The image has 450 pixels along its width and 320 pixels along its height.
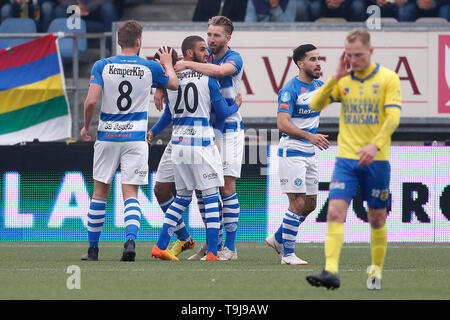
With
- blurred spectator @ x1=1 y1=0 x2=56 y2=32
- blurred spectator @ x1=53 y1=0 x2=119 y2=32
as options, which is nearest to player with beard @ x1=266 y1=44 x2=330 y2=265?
blurred spectator @ x1=53 y1=0 x2=119 y2=32

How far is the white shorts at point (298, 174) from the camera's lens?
33.0ft

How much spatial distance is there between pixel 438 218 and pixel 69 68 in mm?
6139

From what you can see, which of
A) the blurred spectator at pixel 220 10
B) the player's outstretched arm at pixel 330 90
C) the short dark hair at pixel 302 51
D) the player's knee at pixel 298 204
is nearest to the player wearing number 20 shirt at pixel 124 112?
the short dark hair at pixel 302 51

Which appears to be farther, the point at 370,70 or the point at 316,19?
the point at 316,19

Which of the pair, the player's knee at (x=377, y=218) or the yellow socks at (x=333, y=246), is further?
the player's knee at (x=377, y=218)

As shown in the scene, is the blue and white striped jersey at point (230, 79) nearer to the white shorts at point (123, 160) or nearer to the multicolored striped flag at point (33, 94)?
the white shorts at point (123, 160)

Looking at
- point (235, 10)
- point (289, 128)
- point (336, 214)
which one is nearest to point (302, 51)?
point (289, 128)

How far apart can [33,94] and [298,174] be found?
5507mm

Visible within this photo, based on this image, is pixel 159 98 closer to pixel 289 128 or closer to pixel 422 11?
pixel 289 128

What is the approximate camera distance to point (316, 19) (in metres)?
16.0

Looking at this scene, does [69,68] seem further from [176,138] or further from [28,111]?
[176,138]

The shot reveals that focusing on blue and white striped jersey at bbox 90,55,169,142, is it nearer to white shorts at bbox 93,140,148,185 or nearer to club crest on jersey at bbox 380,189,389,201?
white shorts at bbox 93,140,148,185

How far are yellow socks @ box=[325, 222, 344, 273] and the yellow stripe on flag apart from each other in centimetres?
768
